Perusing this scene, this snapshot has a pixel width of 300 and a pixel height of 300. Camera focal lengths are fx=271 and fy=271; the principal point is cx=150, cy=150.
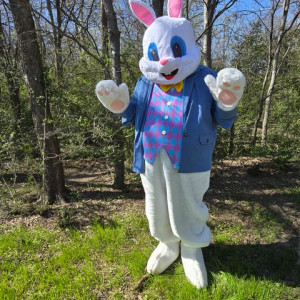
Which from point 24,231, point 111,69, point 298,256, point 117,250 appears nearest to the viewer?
point 298,256

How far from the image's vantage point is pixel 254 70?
5.65 meters

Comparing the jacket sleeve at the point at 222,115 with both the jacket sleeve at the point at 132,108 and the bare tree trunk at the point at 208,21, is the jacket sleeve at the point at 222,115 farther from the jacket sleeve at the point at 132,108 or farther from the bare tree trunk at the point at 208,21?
the bare tree trunk at the point at 208,21

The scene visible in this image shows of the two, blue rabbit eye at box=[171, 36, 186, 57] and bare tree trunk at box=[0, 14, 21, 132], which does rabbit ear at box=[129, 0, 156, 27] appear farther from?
bare tree trunk at box=[0, 14, 21, 132]

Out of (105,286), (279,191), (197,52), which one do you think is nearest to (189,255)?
(105,286)

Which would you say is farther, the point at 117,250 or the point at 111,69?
the point at 111,69

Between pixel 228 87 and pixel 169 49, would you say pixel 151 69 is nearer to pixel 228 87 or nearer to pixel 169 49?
pixel 169 49

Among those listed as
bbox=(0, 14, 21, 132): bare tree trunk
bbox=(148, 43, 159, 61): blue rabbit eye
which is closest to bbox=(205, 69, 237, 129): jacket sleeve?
bbox=(148, 43, 159, 61): blue rabbit eye

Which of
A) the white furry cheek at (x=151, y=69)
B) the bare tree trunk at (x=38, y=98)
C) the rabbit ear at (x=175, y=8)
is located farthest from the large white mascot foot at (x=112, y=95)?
the bare tree trunk at (x=38, y=98)

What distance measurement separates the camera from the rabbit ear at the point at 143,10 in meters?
1.96

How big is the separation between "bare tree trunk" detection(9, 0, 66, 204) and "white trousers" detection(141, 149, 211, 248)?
183 centimetres

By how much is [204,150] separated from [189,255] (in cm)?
93

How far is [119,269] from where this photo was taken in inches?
100

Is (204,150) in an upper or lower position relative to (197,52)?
lower

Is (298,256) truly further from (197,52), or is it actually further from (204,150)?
(197,52)
